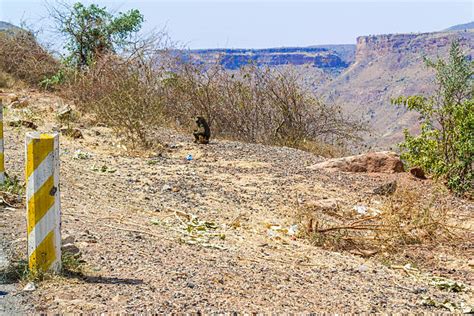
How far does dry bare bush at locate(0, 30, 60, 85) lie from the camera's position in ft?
64.3

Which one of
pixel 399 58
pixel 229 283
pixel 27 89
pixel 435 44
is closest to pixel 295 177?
pixel 229 283

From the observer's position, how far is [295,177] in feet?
32.4

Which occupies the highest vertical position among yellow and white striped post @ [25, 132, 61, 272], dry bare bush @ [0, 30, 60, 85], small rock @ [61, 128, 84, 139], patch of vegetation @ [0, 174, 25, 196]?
dry bare bush @ [0, 30, 60, 85]

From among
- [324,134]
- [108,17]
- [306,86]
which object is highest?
[108,17]

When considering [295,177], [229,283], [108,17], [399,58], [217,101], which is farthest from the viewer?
[399,58]

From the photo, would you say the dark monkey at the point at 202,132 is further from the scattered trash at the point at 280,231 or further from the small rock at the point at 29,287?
the small rock at the point at 29,287

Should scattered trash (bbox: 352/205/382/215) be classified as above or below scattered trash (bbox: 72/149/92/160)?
below

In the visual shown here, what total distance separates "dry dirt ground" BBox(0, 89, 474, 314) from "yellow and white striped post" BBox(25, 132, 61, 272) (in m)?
0.16

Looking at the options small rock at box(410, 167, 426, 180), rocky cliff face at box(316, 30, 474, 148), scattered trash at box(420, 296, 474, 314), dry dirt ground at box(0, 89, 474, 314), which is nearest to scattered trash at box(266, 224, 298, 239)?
dry dirt ground at box(0, 89, 474, 314)

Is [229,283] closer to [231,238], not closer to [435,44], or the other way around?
[231,238]

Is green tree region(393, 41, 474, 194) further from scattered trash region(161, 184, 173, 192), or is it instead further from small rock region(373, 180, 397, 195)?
scattered trash region(161, 184, 173, 192)

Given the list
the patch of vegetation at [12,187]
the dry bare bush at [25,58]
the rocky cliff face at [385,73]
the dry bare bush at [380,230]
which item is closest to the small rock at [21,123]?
the patch of vegetation at [12,187]

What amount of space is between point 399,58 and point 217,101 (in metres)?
120

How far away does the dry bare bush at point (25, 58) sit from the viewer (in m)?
19.6
